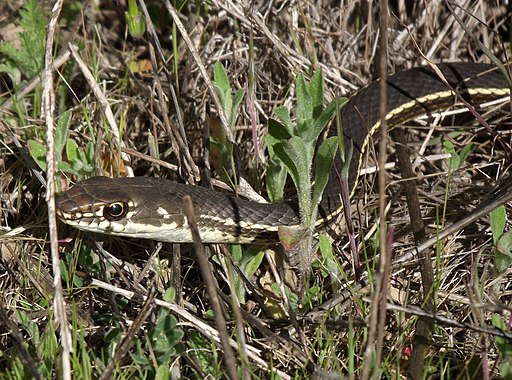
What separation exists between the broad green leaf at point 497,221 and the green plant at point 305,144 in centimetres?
71

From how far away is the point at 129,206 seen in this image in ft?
10.1

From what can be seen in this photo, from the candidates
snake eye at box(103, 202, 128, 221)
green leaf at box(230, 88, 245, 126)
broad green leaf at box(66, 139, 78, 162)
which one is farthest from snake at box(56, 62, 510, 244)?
green leaf at box(230, 88, 245, 126)

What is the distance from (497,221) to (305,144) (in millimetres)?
857

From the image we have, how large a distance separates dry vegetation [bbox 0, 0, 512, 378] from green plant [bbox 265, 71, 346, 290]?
9.5 inches

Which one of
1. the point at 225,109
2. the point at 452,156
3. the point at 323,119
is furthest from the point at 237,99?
the point at 452,156

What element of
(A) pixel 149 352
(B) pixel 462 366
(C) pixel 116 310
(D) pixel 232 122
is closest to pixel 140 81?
(D) pixel 232 122

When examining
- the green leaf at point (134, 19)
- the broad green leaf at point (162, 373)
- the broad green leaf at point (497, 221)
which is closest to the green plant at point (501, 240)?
the broad green leaf at point (497, 221)

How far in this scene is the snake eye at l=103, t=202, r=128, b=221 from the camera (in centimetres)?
303

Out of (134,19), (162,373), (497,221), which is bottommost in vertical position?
(162,373)

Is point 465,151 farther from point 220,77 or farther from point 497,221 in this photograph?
point 220,77

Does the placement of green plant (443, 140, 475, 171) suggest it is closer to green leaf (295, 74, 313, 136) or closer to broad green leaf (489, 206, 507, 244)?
broad green leaf (489, 206, 507, 244)

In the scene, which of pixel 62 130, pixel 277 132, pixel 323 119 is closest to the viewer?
pixel 323 119

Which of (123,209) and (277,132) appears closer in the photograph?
(277,132)

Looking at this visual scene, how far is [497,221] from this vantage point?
2.96 m
